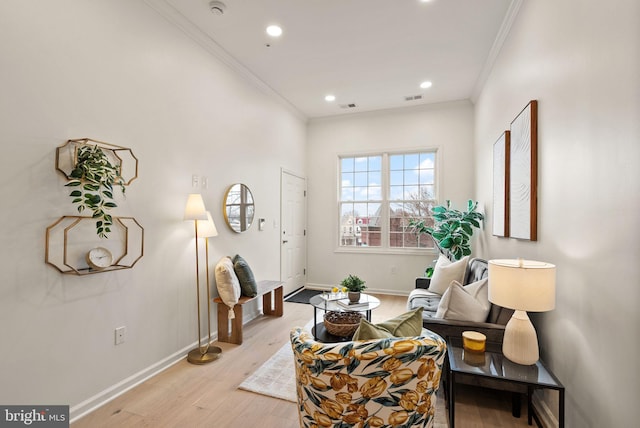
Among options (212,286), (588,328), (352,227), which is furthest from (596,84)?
(352,227)

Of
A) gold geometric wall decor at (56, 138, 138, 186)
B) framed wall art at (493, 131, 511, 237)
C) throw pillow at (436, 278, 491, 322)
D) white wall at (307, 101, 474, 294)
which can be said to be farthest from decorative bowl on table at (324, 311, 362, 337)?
white wall at (307, 101, 474, 294)

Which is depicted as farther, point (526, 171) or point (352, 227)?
point (352, 227)

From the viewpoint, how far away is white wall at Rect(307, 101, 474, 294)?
5004 millimetres

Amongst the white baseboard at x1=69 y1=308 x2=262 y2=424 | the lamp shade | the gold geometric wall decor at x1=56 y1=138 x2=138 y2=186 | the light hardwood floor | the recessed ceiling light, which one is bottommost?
the light hardwood floor

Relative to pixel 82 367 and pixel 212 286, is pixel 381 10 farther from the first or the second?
pixel 82 367

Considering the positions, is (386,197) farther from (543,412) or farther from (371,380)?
(371,380)

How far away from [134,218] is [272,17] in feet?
7.07

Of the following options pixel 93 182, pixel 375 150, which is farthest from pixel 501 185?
pixel 93 182

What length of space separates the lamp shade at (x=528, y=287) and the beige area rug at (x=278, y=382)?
0.93 m

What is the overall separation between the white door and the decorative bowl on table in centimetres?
237

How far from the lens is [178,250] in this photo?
286 centimetres

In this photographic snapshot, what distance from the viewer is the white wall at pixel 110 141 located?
5.74 feet

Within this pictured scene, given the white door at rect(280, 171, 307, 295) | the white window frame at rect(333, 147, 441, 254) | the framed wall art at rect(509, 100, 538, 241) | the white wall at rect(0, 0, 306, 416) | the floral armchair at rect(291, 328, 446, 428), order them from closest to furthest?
1. the floral armchair at rect(291, 328, 446, 428)
2. the white wall at rect(0, 0, 306, 416)
3. the framed wall art at rect(509, 100, 538, 241)
4. the white door at rect(280, 171, 307, 295)
5. the white window frame at rect(333, 147, 441, 254)

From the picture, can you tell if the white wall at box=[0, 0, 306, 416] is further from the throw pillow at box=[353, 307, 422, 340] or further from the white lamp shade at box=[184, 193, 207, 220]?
the throw pillow at box=[353, 307, 422, 340]
